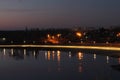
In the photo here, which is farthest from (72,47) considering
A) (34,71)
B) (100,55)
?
(34,71)

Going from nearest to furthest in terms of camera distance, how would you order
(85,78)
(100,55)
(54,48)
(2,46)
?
(85,78) → (100,55) → (54,48) → (2,46)

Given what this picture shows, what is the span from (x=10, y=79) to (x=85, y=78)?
7.75 metres

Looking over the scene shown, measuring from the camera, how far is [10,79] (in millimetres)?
36188

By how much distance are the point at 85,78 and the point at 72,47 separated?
109ft

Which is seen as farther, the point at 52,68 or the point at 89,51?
the point at 89,51

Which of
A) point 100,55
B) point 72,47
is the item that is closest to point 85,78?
point 100,55

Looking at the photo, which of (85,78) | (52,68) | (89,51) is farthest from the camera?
(89,51)

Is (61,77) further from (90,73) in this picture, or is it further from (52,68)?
(52,68)

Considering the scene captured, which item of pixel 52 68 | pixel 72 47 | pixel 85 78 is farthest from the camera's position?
pixel 72 47

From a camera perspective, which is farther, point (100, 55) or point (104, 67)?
point (100, 55)

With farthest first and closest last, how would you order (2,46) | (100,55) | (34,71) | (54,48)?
(2,46) → (54,48) → (100,55) → (34,71)

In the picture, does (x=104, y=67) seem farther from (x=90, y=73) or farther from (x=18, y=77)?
(x=18, y=77)

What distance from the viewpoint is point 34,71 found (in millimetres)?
42562

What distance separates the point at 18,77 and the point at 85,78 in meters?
7.22
